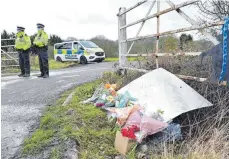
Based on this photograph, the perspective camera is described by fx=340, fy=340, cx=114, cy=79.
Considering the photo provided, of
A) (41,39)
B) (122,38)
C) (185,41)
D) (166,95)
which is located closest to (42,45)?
(41,39)

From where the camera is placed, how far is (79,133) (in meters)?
3.58

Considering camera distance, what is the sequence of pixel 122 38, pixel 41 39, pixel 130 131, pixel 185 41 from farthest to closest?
pixel 41 39 < pixel 122 38 < pixel 185 41 < pixel 130 131

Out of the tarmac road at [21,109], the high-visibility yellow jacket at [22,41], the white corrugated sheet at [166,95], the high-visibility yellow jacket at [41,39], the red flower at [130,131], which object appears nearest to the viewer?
the red flower at [130,131]

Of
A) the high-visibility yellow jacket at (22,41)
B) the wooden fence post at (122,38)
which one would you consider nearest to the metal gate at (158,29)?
the wooden fence post at (122,38)

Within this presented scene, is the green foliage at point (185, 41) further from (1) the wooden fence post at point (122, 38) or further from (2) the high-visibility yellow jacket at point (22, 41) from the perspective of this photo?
(2) the high-visibility yellow jacket at point (22, 41)

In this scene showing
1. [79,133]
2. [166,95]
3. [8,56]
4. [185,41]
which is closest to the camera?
[79,133]

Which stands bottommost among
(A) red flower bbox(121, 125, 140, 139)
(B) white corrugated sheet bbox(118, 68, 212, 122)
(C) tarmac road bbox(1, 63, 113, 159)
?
(C) tarmac road bbox(1, 63, 113, 159)

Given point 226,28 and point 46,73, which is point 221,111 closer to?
point 226,28

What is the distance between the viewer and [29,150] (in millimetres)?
3432

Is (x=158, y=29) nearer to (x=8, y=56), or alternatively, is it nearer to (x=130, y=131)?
(x=130, y=131)

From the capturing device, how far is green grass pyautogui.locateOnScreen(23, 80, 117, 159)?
11.0 ft

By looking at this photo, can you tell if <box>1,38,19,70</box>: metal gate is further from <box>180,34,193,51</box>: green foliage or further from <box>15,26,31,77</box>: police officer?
<box>180,34,193,51</box>: green foliage

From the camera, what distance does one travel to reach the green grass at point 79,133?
337 cm

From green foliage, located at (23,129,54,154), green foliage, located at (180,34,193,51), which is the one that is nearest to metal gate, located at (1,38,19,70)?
green foliage, located at (180,34,193,51)
